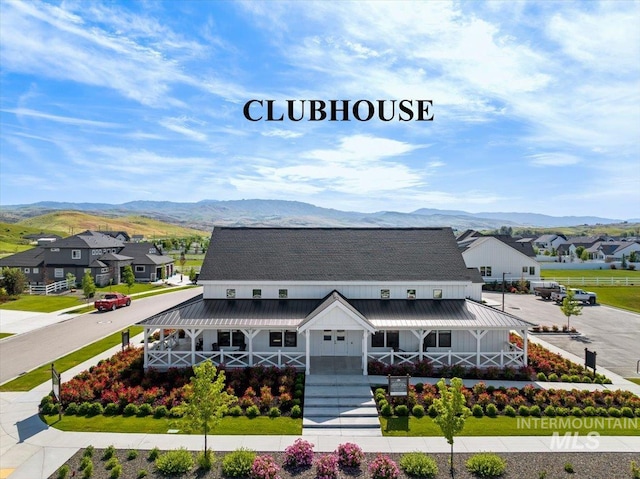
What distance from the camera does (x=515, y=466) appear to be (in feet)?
50.8

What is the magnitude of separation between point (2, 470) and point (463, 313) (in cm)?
2449

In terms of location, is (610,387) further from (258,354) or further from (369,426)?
(258,354)

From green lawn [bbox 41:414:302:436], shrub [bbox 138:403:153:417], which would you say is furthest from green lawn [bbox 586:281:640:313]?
shrub [bbox 138:403:153:417]

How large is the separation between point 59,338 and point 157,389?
16.8 metres

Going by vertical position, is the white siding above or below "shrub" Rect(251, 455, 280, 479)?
above

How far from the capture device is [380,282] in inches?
1121

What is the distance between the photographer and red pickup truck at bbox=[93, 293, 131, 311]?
43188 mm

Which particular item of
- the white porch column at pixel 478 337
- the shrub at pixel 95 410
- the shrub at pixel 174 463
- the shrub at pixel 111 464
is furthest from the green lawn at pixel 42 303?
the white porch column at pixel 478 337

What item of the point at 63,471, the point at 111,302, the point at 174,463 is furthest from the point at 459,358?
the point at 111,302

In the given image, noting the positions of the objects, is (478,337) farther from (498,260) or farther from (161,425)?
(498,260)

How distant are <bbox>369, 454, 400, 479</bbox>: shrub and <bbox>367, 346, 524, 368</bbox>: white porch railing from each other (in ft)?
32.9

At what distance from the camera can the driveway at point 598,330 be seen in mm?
28328

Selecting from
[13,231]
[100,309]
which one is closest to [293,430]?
[100,309]

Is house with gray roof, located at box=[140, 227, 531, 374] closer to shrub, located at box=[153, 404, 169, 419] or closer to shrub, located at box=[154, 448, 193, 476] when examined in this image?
shrub, located at box=[153, 404, 169, 419]
